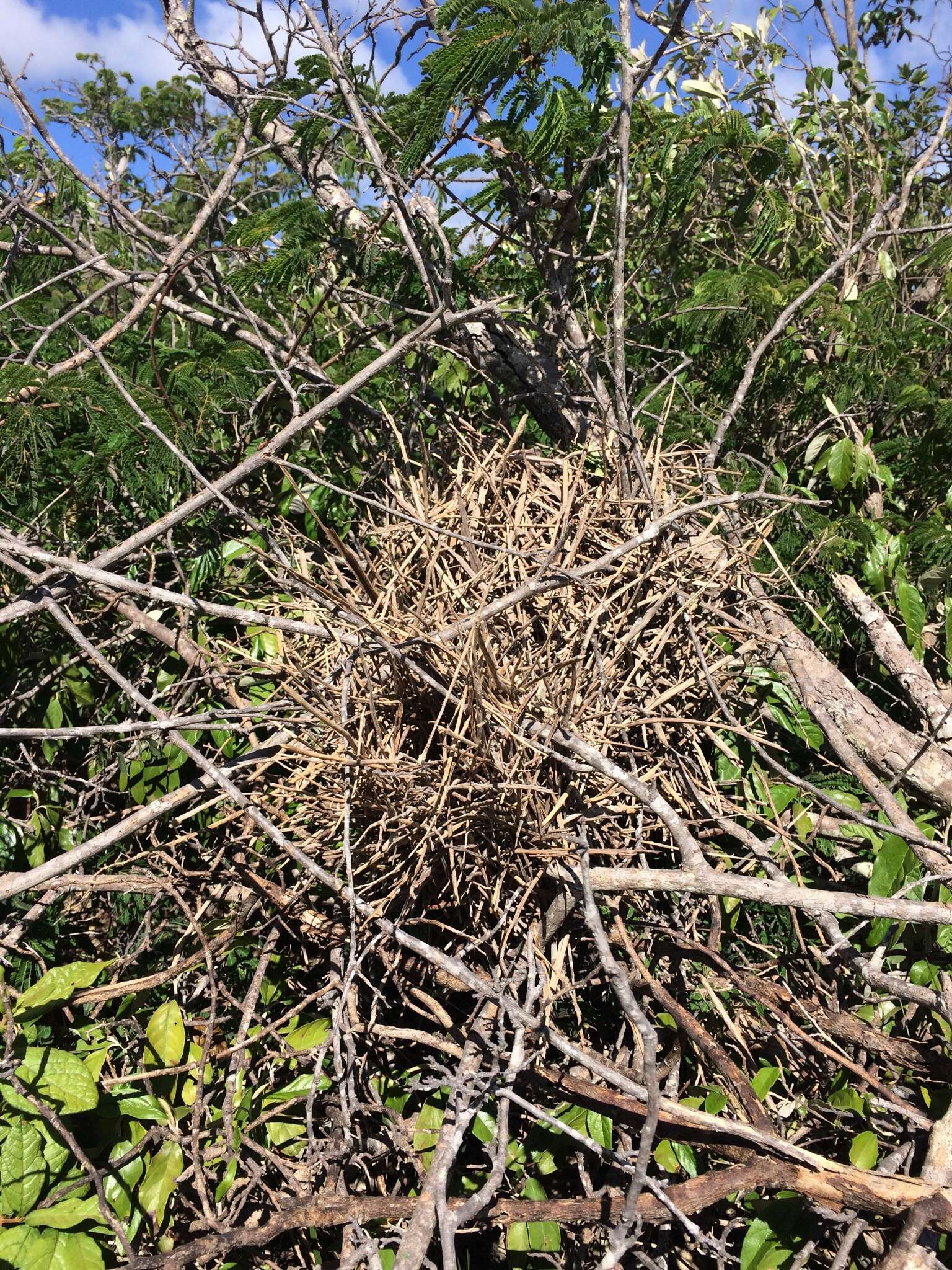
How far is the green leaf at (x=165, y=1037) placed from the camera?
1553 mm

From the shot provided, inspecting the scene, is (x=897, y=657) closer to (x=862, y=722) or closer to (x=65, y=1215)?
(x=862, y=722)

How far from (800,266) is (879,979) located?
231 cm

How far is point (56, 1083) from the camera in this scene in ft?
4.58

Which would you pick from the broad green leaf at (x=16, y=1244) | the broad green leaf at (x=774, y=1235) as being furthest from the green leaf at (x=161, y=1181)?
the broad green leaf at (x=774, y=1235)

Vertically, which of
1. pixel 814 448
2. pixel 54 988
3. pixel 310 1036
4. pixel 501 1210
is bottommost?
pixel 501 1210

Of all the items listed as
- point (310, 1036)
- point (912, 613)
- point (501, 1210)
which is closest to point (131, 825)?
point (310, 1036)

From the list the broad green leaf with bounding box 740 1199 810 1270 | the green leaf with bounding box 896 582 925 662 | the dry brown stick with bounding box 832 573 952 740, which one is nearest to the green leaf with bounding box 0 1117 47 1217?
the broad green leaf with bounding box 740 1199 810 1270

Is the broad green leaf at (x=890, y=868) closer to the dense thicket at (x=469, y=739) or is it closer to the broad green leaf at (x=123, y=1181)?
the dense thicket at (x=469, y=739)

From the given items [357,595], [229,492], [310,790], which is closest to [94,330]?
[229,492]

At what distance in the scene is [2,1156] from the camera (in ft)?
4.37

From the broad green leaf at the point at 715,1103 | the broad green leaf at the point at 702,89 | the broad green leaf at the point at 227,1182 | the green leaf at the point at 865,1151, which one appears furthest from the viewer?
the broad green leaf at the point at 702,89

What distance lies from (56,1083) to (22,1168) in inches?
4.7

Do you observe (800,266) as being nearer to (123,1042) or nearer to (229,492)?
(229,492)

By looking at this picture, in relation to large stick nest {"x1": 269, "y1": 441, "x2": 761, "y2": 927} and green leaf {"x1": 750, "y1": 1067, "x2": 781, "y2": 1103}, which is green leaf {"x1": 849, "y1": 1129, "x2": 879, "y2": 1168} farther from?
large stick nest {"x1": 269, "y1": 441, "x2": 761, "y2": 927}
